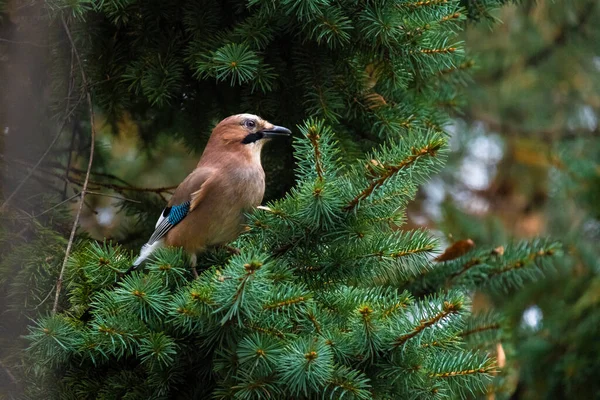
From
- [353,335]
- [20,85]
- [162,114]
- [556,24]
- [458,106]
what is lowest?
[353,335]

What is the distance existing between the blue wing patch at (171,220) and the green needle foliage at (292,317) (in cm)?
76

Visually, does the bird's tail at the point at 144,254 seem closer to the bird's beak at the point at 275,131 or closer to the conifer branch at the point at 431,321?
the bird's beak at the point at 275,131

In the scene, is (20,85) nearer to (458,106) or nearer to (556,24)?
(458,106)

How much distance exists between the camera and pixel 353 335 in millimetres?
3225

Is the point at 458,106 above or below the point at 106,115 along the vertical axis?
above

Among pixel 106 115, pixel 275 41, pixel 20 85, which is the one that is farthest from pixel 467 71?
pixel 20 85

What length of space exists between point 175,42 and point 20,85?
32.1 inches

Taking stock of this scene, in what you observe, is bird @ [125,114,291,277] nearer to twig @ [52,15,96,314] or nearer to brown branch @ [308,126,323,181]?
twig @ [52,15,96,314]

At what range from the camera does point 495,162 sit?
8.20m

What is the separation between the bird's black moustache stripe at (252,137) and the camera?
4434 millimetres

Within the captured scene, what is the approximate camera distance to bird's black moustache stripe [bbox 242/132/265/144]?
4434 millimetres

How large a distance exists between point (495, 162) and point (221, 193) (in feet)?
14.6

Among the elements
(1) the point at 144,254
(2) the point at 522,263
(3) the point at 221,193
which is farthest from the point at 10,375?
(2) the point at 522,263

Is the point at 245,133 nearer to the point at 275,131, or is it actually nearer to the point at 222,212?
the point at 275,131
